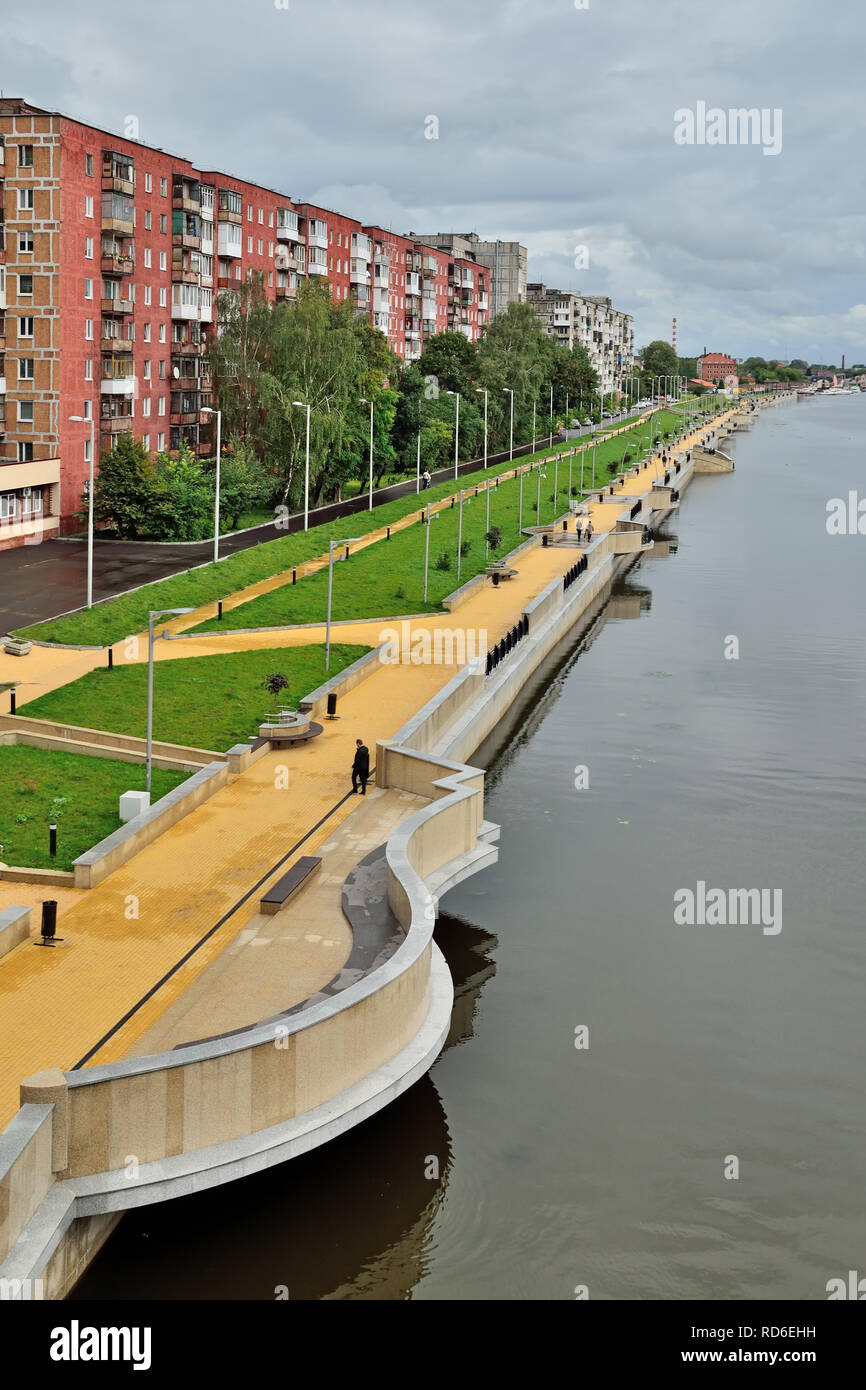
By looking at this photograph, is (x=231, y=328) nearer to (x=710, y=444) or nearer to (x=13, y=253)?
(x=13, y=253)

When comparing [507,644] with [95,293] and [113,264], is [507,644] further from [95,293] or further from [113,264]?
[113,264]

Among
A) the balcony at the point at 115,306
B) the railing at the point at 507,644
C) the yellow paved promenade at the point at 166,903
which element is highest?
the balcony at the point at 115,306

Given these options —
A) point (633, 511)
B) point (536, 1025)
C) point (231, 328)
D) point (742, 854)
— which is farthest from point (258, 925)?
point (633, 511)

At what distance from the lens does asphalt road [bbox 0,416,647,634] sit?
154ft

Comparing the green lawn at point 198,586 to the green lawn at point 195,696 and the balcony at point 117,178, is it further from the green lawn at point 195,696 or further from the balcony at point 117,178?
the balcony at point 117,178

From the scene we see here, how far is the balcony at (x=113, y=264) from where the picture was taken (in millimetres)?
65188

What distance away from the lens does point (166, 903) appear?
23.1m

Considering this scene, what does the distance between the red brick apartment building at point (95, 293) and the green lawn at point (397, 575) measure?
13.8 metres

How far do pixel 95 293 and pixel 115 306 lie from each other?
3.43 ft

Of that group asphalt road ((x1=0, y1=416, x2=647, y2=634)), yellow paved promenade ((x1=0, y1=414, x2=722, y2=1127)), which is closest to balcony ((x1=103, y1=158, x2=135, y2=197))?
asphalt road ((x1=0, y1=416, x2=647, y2=634))

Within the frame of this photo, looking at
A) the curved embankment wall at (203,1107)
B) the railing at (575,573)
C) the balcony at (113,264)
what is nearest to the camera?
the curved embankment wall at (203,1107)

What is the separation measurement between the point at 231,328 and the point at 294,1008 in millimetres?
59351

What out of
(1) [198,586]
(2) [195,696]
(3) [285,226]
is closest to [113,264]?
(1) [198,586]

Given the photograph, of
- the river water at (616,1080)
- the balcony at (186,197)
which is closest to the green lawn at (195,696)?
the river water at (616,1080)
